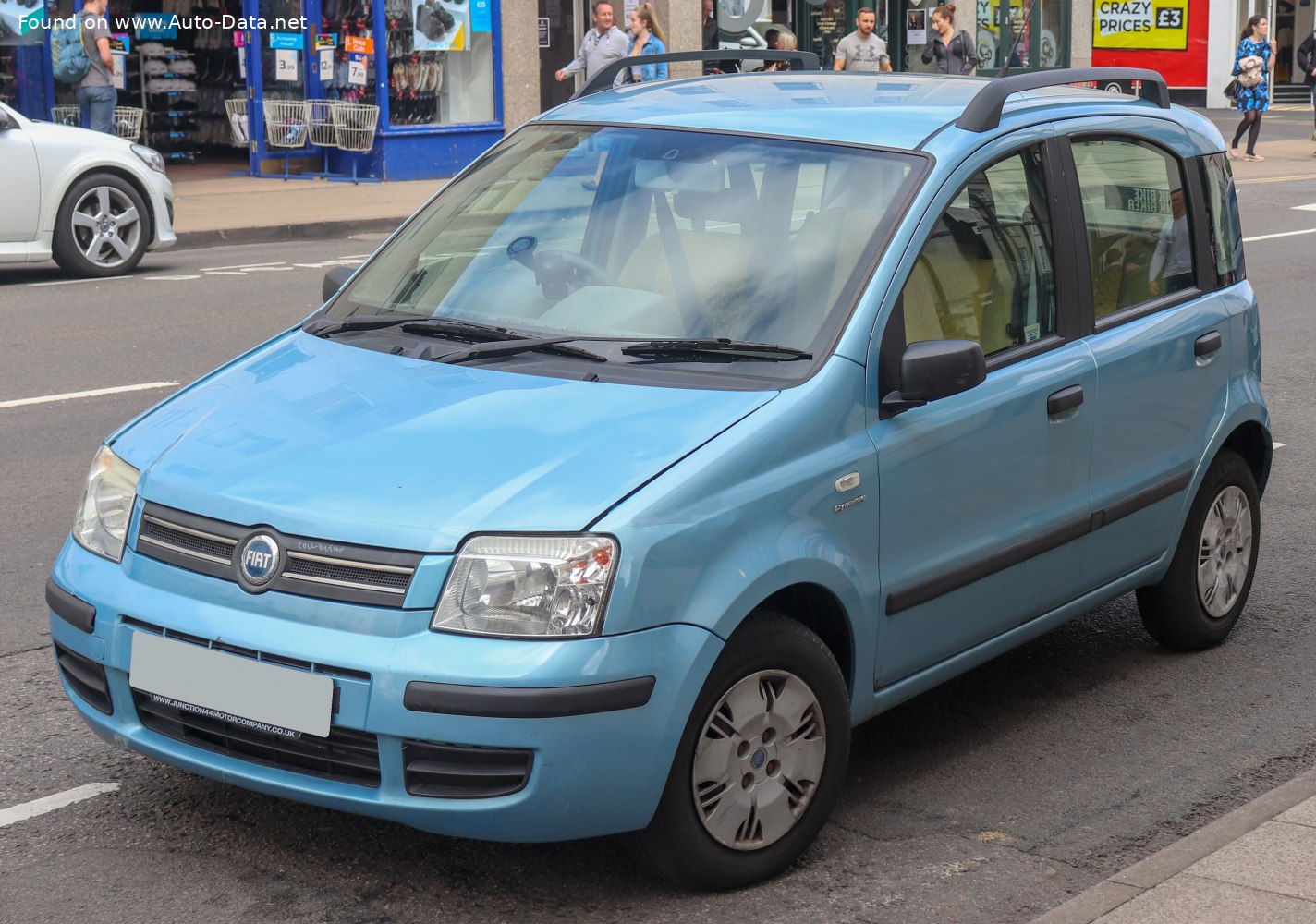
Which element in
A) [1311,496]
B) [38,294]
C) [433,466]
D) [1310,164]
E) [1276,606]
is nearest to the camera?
[433,466]

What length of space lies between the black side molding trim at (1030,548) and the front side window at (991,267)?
0.51m

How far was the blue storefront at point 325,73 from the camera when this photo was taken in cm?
2084

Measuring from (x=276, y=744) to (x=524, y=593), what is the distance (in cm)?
61

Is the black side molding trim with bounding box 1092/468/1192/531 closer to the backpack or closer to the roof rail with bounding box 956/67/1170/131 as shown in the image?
the roof rail with bounding box 956/67/1170/131

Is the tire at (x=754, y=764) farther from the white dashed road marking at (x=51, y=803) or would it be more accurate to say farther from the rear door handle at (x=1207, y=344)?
the rear door handle at (x=1207, y=344)

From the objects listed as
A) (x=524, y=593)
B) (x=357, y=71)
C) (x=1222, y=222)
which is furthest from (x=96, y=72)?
(x=524, y=593)

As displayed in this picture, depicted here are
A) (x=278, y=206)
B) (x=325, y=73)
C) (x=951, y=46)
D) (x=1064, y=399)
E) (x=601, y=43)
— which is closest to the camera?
(x=1064, y=399)

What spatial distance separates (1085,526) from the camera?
476cm

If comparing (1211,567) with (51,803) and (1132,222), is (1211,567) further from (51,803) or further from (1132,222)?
(51,803)

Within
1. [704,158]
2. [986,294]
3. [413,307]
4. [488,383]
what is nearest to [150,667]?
[488,383]

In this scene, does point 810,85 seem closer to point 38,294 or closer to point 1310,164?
point 38,294

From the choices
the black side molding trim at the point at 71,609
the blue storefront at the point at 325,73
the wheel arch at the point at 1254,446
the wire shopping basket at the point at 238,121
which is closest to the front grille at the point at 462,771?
the black side molding trim at the point at 71,609

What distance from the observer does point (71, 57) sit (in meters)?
18.3

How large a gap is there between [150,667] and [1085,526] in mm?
2481
